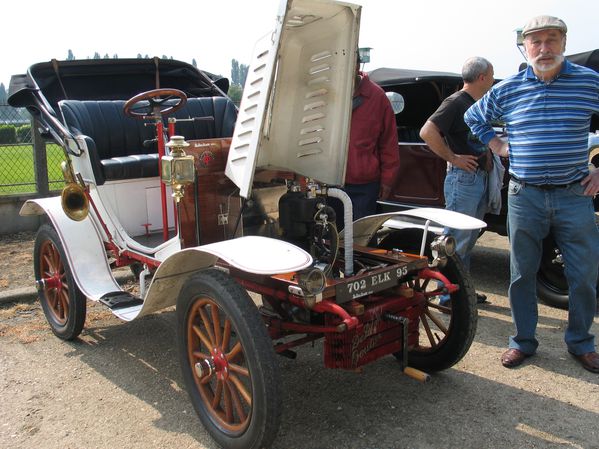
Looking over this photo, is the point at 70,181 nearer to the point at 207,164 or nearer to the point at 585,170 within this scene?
the point at 207,164

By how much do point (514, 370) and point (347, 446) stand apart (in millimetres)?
1420

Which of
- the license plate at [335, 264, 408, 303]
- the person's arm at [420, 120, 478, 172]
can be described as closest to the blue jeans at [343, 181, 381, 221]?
the person's arm at [420, 120, 478, 172]

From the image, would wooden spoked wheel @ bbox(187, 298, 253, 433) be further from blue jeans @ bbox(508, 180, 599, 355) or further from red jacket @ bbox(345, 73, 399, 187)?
blue jeans @ bbox(508, 180, 599, 355)

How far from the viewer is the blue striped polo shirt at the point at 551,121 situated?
3.40 meters

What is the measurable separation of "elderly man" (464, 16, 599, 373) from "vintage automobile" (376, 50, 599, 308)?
1202mm

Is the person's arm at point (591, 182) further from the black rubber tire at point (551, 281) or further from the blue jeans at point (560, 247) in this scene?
the black rubber tire at point (551, 281)

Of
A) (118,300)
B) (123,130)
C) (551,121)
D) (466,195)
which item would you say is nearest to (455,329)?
(551,121)

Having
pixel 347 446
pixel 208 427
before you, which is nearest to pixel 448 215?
pixel 347 446

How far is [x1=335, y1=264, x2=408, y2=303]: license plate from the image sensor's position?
9.41 ft

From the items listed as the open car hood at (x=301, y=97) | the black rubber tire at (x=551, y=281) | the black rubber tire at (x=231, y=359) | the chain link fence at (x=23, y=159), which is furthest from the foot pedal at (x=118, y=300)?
the chain link fence at (x=23, y=159)

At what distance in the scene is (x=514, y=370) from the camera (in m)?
3.74

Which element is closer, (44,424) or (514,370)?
(44,424)

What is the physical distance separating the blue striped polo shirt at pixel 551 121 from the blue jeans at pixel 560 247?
0.38ft

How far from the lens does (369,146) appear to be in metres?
4.29
